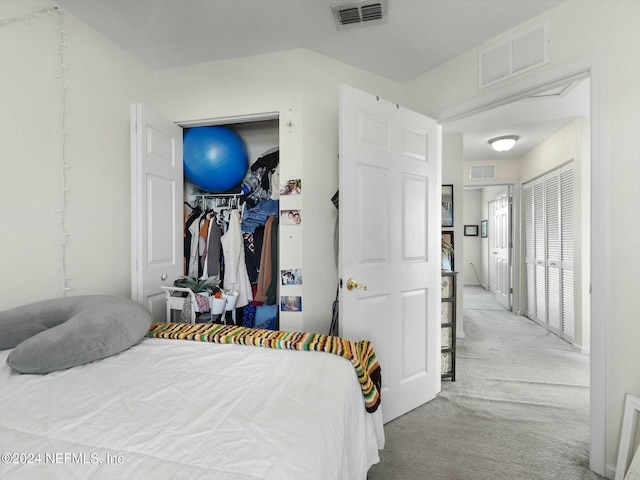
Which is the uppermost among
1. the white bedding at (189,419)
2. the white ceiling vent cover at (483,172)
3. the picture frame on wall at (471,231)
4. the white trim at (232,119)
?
the white ceiling vent cover at (483,172)

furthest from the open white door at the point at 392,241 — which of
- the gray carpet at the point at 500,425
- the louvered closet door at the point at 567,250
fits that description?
the louvered closet door at the point at 567,250

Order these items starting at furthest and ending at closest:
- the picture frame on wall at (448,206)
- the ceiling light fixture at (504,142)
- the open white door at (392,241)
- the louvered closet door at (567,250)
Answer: the ceiling light fixture at (504,142) < the picture frame on wall at (448,206) < the louvered closet door at (567,250) < the open white door at (392,241)

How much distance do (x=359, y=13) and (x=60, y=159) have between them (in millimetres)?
1980

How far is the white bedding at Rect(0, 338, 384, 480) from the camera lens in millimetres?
706

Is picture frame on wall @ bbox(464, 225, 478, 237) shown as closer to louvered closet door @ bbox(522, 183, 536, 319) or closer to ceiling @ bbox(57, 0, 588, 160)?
louvered closet door @ bbox(522, 183, 536, 319)

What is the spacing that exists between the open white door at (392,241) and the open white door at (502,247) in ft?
12.0

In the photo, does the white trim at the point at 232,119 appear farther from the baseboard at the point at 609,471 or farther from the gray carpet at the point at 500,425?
the baseboard at the point at 609,471

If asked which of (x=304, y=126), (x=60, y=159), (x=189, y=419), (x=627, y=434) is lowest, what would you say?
(x=627, y=434)

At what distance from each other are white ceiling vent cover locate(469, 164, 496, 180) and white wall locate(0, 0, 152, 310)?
475 centimetres

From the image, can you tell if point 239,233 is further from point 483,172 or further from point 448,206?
point 483,172

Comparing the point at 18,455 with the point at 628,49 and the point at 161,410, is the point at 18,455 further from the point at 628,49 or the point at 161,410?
the point at 628,49

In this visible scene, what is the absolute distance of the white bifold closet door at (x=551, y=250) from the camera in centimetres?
366

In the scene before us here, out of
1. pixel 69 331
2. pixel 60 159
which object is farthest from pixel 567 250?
pixel 60 159

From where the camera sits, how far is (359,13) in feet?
6.05
